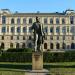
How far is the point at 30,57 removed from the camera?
36500 millimetres

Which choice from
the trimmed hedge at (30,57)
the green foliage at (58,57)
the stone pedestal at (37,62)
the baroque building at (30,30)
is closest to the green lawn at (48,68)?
the stone pedestal at (37,62)

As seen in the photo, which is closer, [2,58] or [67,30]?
[2,58]

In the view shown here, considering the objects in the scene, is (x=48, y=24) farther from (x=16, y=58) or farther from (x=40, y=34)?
(x=40, y=34)

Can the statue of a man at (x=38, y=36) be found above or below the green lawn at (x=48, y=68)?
above

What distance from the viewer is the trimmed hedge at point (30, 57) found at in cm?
3659

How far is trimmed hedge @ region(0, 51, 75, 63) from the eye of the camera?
36594 millimetres

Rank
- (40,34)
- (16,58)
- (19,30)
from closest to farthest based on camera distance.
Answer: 1. (40,34)
2. (16,58)
3. (19,30)

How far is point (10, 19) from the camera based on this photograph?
371 feet

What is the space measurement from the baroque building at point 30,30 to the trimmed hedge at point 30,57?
74243 millimetres

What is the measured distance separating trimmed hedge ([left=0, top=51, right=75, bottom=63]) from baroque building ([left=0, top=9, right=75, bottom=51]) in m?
74.2

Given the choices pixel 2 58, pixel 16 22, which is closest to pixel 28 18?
pixel 16 22

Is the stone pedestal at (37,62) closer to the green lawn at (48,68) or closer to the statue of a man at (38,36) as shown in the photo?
the statue of a man at (38,36)

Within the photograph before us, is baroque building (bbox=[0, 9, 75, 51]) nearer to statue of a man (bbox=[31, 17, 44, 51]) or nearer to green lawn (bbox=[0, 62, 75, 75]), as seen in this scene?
green lawn (bbox=[0, 62, 75, 75])

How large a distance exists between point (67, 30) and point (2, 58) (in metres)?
77.6
